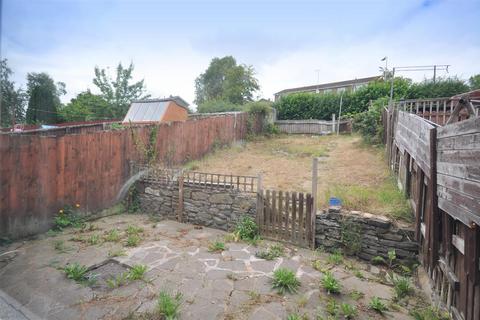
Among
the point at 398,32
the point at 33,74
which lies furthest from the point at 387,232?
the point at 33,74

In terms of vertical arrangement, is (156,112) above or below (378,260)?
above

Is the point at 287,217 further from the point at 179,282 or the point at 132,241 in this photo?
the point at 132,241

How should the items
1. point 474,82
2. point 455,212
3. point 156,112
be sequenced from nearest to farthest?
point 455,212, point 474,82, point 156,112

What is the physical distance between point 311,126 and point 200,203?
12.2m

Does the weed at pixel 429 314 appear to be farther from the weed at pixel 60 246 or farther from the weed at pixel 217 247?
the weed at pixel 60 246

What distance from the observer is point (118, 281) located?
128 inches

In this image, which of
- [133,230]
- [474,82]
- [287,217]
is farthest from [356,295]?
[474,82]

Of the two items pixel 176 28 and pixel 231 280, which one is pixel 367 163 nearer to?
pixel 231 280

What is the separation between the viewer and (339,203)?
433 centimetres

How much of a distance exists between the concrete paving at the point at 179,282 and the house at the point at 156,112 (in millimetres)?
9037

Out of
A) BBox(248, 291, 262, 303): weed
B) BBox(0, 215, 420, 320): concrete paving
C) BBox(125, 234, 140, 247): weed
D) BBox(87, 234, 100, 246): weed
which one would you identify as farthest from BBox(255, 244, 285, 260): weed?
BBox(87, 234, 100, 246): weed

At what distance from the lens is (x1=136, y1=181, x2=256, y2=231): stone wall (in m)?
5.12

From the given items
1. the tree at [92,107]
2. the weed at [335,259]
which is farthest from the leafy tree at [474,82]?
the tree at [92,107]

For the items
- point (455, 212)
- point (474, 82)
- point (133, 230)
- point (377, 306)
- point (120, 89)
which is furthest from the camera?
point (120, 89)
